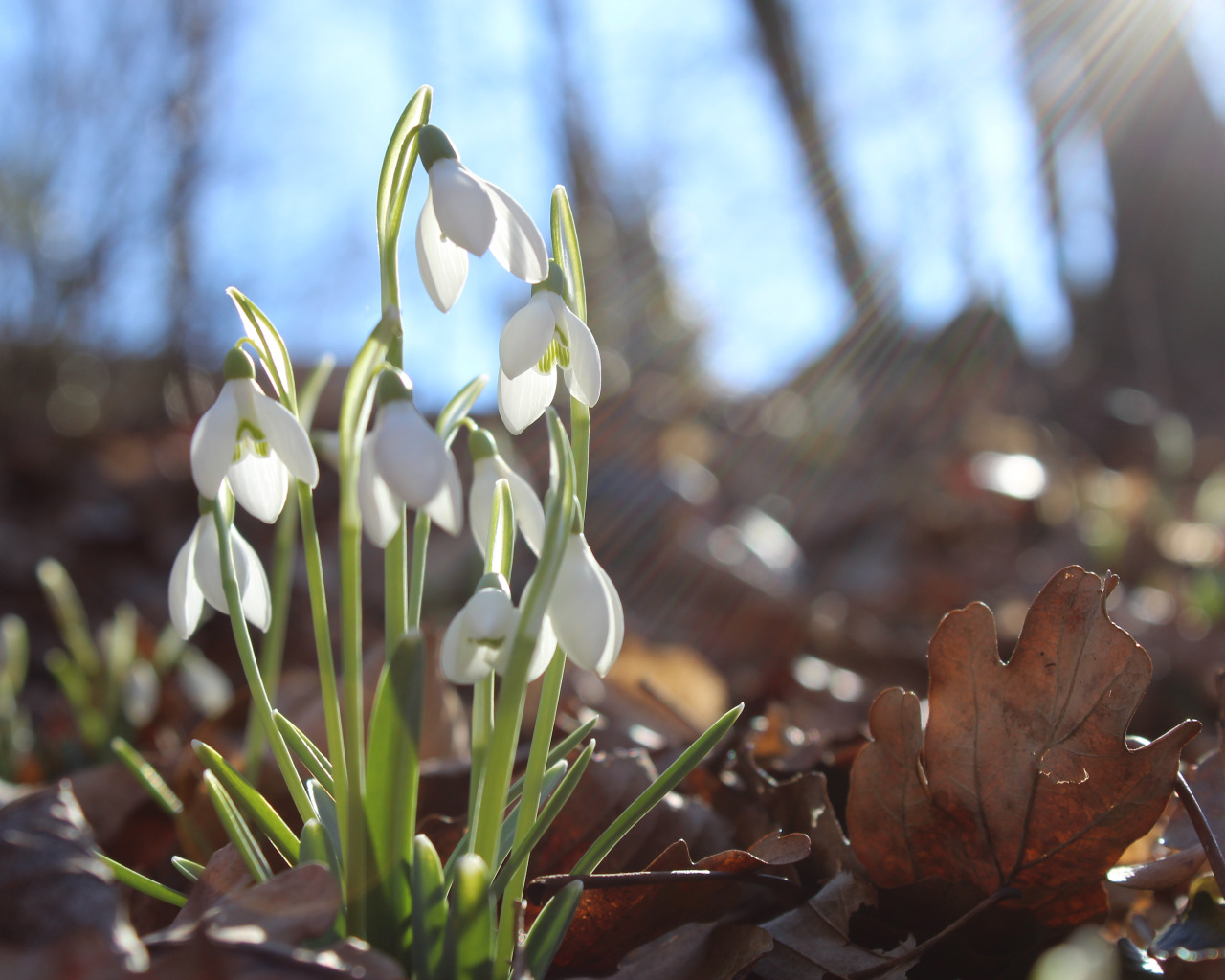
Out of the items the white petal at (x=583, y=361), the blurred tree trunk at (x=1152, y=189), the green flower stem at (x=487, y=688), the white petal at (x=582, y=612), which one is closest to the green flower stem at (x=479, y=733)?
the green flower stem at (x=487, y=688)

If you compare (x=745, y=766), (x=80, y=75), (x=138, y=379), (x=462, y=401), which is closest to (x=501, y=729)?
(x=462, y=401)

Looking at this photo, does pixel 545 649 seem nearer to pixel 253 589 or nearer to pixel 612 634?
pixel 612 634

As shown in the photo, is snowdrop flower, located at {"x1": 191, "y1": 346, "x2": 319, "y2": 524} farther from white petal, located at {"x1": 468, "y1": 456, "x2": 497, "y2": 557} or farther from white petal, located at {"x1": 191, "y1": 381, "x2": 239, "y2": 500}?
white petal, located at {"x1": 468, "y1": 456, "x2": 497, "y2": 557}

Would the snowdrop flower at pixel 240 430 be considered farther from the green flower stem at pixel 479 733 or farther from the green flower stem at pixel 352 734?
the green flower stem at pixel 479 733

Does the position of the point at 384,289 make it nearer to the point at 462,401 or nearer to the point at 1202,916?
the point at 462,401

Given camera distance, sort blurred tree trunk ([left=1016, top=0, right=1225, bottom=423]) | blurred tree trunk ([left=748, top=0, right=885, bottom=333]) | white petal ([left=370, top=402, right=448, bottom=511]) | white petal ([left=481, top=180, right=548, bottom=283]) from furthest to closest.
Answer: blurred tree trunk ([left=1016, top=0, right=1225, bottom=423]) < blurred tree trunk ([left=748, top=0, right=885, bottom=333]) < white petal ([left=481, top=180, right=548, bottom=283]) < white petal ([left=370, top=402, right=448, bottom=511])

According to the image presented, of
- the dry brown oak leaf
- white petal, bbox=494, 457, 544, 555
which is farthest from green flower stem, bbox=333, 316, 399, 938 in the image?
the dry brown oak leaf
